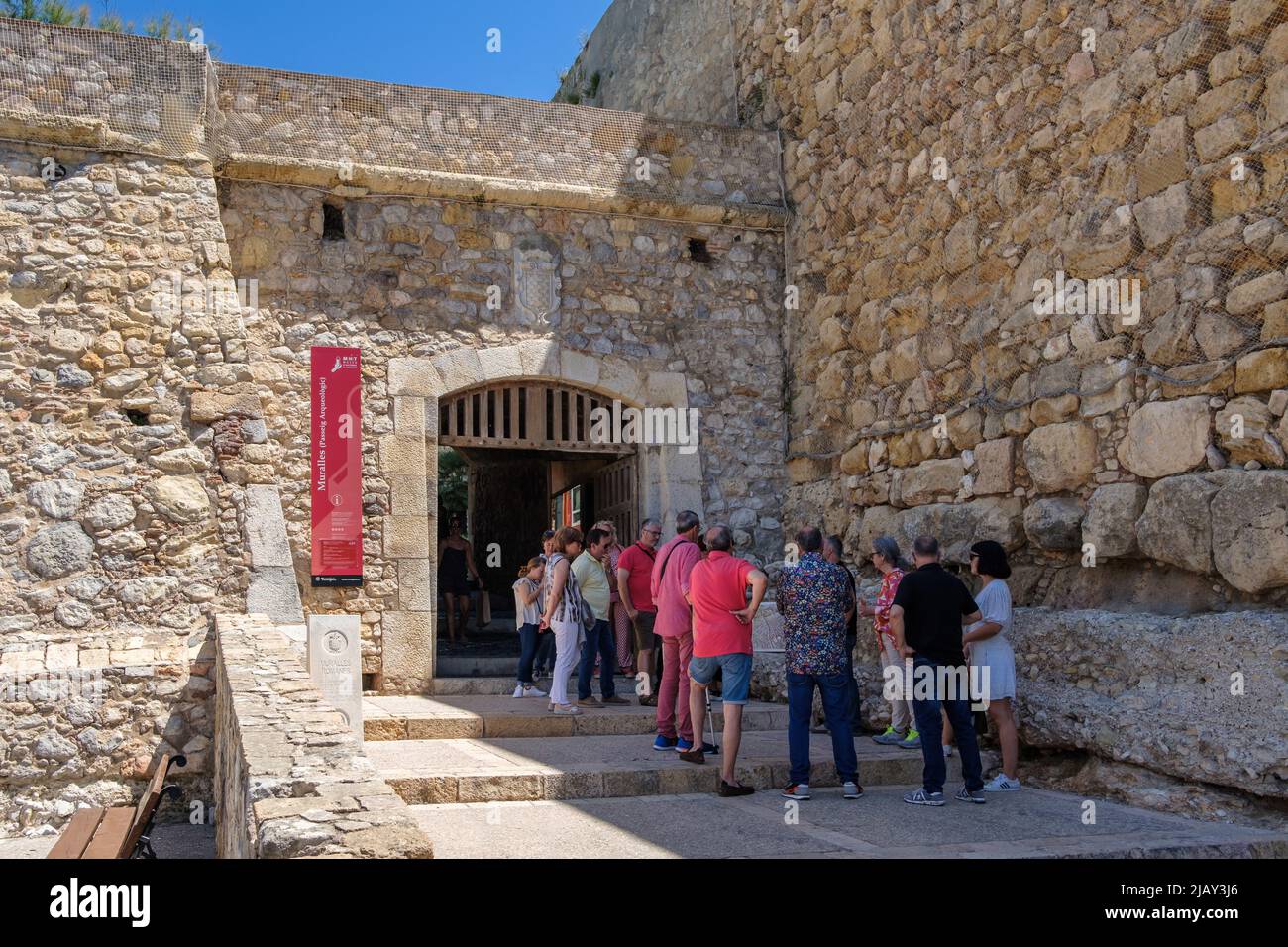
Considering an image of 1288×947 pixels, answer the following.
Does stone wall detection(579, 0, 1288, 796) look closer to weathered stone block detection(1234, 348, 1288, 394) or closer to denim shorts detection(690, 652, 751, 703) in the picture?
weathered stone block detection(1234, 348, 1288, 394)

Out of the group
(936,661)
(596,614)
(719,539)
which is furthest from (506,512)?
(936,661)

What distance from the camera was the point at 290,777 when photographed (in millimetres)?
A: 3678

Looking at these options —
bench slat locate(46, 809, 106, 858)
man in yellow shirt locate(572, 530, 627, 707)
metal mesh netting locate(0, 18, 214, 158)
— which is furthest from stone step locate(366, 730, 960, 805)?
metal mesh netting locate(0, 18, 214, 158)

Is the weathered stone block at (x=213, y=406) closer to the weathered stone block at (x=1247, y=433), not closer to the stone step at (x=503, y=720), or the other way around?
the stone step at (x=503, y=720)

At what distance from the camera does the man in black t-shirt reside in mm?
5316

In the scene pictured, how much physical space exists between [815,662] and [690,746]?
1130mm

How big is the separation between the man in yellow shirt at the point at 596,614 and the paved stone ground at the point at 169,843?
98.0 inches

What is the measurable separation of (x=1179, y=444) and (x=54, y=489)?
6.15m

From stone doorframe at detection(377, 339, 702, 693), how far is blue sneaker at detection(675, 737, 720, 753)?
256 cm

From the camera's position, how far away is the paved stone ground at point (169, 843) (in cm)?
577

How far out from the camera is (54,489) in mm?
6695

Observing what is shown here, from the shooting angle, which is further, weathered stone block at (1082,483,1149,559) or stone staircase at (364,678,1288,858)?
weathered stone block at (1082,483,1149,559)
